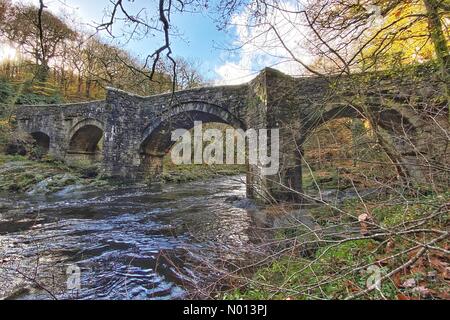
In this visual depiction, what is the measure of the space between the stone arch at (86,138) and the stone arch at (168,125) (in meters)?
2.89

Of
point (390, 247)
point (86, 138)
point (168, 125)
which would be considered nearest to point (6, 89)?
point (86, 138)

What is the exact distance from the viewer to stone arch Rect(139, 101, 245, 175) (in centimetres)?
1010

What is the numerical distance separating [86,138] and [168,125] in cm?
673

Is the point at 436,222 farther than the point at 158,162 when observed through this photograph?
No

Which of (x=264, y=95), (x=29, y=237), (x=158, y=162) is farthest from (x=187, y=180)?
(x=29, y=237)

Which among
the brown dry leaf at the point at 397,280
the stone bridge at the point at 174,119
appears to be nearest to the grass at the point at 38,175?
the stone bridge at the point at 174,119

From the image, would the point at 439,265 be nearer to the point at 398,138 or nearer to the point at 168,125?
the point at 398,138

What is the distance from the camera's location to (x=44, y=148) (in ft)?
55.8

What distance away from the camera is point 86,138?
623 inches

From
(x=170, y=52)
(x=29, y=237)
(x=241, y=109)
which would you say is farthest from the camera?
(x=241, y=109)

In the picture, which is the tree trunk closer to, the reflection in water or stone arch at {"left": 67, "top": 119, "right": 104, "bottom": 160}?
the reflection in water

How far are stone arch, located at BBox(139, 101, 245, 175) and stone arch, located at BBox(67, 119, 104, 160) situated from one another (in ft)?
9.49
